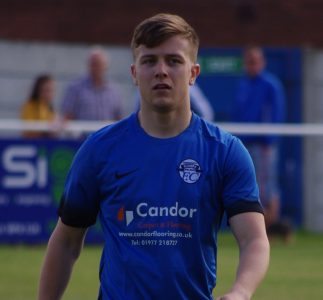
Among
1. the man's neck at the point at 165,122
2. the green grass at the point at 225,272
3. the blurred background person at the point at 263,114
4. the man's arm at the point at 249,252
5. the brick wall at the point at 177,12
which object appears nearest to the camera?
the man's arm at the point at 249,252

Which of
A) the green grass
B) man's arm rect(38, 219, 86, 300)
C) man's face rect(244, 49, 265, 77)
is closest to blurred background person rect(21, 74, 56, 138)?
the green grass

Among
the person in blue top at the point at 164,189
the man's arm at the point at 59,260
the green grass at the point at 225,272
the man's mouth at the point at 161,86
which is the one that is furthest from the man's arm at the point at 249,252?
the green grass at the point at 225,272

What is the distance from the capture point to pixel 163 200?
5.00 m

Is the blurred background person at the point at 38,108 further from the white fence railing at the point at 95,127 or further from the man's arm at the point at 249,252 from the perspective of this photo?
the man's arm at the point at 249,252

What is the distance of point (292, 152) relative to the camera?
19.0 meters

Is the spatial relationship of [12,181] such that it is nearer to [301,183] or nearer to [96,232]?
[96,232]

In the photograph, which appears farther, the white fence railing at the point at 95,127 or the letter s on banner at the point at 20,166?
the white fence railing at the point at 95,127

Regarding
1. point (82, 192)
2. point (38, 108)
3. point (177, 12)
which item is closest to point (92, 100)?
point (38, 108)

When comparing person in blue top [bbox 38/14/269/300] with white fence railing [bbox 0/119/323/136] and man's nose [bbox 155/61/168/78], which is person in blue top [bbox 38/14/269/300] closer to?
man's nose [bbox 155/61/168/78]

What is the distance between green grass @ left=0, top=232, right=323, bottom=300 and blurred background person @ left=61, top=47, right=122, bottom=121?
5.51ft

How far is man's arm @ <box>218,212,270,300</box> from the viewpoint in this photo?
15.5 feet

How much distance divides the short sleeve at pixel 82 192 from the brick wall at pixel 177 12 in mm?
13519

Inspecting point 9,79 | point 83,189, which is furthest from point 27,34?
point 83,189

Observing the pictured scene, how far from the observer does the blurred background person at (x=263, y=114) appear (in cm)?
1566
